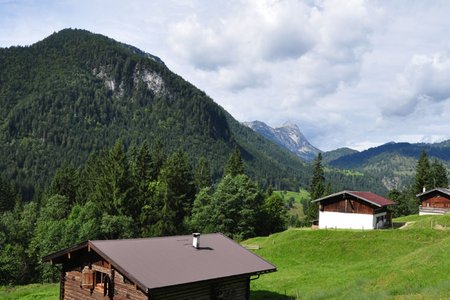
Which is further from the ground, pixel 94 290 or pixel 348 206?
pixel 348 206

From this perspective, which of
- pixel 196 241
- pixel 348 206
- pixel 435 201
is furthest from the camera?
pixel 435 201

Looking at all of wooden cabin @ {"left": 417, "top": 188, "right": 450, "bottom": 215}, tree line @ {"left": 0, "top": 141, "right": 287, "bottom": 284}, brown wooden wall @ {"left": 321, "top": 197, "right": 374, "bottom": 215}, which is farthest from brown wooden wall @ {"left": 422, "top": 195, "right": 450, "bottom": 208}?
brown wooden wall @ {"left": 321, "top": 197, "right": 374, "bottom": 215}

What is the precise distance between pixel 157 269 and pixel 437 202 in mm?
79181

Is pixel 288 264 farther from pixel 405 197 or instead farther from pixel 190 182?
pixel 405 197

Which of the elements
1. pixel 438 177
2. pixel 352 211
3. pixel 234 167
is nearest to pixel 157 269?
pixel 352 211

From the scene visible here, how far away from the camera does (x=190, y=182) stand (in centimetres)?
8994

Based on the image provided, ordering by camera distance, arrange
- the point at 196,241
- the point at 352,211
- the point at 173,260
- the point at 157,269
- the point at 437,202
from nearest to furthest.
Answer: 1. the point at 157,269
2. the point at 173,260
3. the point at 196,241
4. the point at 352,211
5. the point at 437,202

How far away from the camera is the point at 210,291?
28.6 m

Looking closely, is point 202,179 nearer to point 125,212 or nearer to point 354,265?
point 125,212

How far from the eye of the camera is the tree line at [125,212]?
67875 millimetres

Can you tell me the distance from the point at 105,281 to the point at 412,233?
44006 millimetres

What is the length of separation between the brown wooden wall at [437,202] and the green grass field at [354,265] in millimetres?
25571

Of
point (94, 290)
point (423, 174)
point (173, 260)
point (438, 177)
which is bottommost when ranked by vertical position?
point (94, 290)

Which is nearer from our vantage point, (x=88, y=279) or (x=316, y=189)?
(x=88, y=279)
